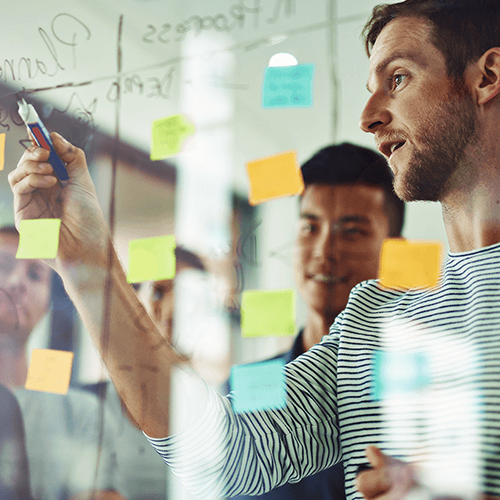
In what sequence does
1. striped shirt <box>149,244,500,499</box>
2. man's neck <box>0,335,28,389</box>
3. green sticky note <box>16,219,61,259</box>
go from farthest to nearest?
1. man's neck <box>0,335,28,389</box>
2. green sticky note <box>16,219,61,259</box>
3. striped shirt <box>149,244,500,499</box>

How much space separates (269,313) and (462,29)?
0.48m

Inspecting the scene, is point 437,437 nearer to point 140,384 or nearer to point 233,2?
point 140,384

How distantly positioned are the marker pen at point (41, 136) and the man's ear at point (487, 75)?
0.65m

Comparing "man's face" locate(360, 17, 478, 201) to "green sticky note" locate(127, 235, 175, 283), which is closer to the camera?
"man's face" locate(360, 17, 478, 201)

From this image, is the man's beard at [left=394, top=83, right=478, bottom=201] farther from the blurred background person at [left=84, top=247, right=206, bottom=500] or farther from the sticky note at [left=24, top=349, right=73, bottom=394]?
the sticky note at [left=24, top=349, right=73, bottom=394]

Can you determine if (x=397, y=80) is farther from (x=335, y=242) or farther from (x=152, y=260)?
(x=152, y=260)

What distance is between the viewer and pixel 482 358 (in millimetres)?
580

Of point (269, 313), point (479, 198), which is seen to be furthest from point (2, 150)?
point (479, 198)

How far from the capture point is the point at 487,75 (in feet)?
2.07

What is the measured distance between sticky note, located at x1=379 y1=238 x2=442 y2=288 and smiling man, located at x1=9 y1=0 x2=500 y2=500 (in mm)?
14

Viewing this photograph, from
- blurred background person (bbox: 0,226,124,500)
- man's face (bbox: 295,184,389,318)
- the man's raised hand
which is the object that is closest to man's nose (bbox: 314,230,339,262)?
man's face (bbox: 295,184,389,318)

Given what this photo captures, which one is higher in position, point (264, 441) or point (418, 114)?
point (418, 114)

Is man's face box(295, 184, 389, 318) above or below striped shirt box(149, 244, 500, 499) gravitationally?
above

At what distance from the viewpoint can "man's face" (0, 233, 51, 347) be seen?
918mm
